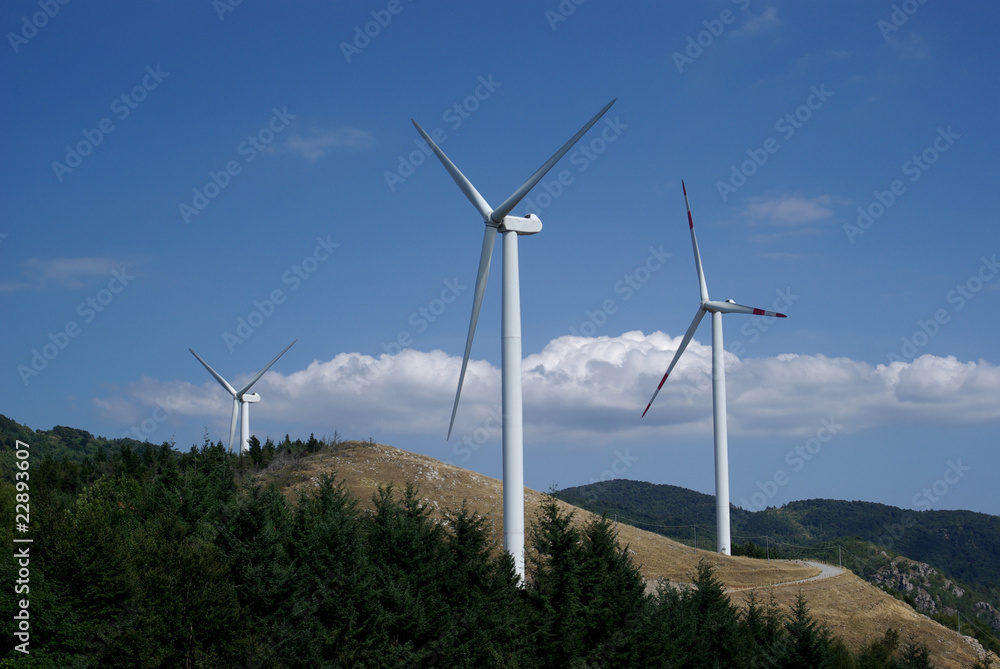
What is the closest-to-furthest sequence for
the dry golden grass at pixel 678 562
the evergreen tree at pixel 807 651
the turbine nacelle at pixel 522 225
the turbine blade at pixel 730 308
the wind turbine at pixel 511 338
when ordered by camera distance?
the wind turbine at pixel 511 338 → the turbine nacelle at pixel 522 225 → the evergreen tree at pixel 807 651 → the dry golden grass at pixel 678 562 → the turbine blade at pixel 730 308

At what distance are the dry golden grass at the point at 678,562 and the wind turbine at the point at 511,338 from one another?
37.7ft

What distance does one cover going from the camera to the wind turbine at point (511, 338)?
36.1 meters

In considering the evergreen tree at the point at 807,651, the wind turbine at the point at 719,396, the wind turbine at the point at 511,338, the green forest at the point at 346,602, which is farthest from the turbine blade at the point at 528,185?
the wind turbine at the point at 719,396

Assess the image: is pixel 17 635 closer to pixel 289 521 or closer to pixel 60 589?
pixel 60 589

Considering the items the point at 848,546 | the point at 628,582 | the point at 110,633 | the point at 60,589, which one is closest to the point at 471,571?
the point at 628,582

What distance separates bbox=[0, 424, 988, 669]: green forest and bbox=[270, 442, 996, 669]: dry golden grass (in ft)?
28.7

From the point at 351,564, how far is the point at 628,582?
1456 cm

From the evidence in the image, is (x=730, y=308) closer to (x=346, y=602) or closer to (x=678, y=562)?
(x=678, y=562)

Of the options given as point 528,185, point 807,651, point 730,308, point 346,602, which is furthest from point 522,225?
point 730,308

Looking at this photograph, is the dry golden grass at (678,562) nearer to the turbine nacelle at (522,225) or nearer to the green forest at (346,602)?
the green forest at (346,602)

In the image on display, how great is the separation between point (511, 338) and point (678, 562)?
37.8 m

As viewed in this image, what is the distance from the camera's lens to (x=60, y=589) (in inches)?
1512

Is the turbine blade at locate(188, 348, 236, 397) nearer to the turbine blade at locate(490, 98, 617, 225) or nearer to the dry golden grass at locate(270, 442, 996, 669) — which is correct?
the dry golden grass at locate(270, 442, 996, 669)

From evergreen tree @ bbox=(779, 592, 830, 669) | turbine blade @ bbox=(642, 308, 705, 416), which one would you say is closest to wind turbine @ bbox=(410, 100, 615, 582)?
evergreen tree @ bbox=(779, 592, 830, 669)
